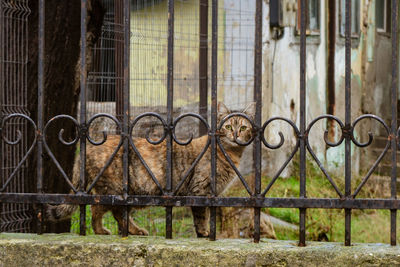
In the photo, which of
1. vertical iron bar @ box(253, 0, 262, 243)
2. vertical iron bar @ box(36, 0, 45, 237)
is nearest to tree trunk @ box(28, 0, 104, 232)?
vertical iron bar @ box(36, 0, 45, 237)

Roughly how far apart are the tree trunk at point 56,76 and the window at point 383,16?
9014 millimetres

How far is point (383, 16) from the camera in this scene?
13.1m

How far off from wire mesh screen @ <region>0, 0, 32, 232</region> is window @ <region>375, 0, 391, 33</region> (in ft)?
31.2

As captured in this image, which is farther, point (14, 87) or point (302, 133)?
point (14, 87)

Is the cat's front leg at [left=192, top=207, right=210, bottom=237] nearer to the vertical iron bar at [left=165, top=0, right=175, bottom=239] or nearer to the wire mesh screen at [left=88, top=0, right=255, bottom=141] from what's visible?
the wire mesh screen at [left=88, top=0, right=255, bottom=141]

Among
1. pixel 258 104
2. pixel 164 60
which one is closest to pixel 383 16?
pixel 164 60

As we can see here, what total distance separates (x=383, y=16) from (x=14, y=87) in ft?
33.1

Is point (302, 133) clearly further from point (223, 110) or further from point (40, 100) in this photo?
point (223, 110)

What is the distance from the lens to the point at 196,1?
25.6 feet

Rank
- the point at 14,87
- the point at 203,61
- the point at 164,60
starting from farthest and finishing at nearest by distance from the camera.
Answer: the point at 203,61 → the point at 164,60 → the point at 14,87

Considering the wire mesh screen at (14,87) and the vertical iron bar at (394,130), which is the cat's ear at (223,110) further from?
the vertical iron bar at (394,130)

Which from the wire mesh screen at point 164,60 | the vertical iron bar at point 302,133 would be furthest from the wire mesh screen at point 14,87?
the vertical iron bar at point 302,133

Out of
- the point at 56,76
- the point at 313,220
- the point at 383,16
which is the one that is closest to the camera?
the point at 56,76

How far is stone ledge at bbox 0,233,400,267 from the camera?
9.73 ft
